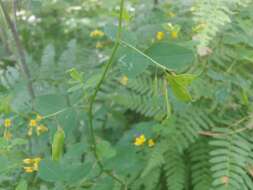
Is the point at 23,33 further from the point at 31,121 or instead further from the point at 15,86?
the point at 31,121

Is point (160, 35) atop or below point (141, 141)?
atop

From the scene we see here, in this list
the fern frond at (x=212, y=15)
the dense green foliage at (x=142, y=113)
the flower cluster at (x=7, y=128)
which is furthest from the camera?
the fern frond at (x=212, y=15)

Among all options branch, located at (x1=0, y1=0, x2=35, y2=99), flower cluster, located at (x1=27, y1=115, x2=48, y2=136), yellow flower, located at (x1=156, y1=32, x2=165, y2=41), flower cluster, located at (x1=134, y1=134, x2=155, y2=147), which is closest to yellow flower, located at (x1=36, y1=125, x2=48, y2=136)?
flower cluster, located at (x1=27, y1=115, x2=48, y2=136)

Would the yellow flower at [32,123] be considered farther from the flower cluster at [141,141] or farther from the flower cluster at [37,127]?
the flower cluster at [141,141]

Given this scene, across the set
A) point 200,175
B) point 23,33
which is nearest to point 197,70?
point 200,175

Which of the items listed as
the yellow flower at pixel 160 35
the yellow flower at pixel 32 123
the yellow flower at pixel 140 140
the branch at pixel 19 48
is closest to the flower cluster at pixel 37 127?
the yellow flower at pixel 32 123

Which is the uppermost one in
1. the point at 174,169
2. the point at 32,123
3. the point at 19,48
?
the point at 19,48

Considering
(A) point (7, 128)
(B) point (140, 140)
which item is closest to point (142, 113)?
(B) point (140, 140)

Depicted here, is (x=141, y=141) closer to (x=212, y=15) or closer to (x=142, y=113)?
(x=142, y=113)

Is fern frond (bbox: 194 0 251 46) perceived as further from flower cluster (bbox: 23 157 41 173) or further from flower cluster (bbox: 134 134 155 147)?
flower cluster (bbox: 23 157 41 173)
